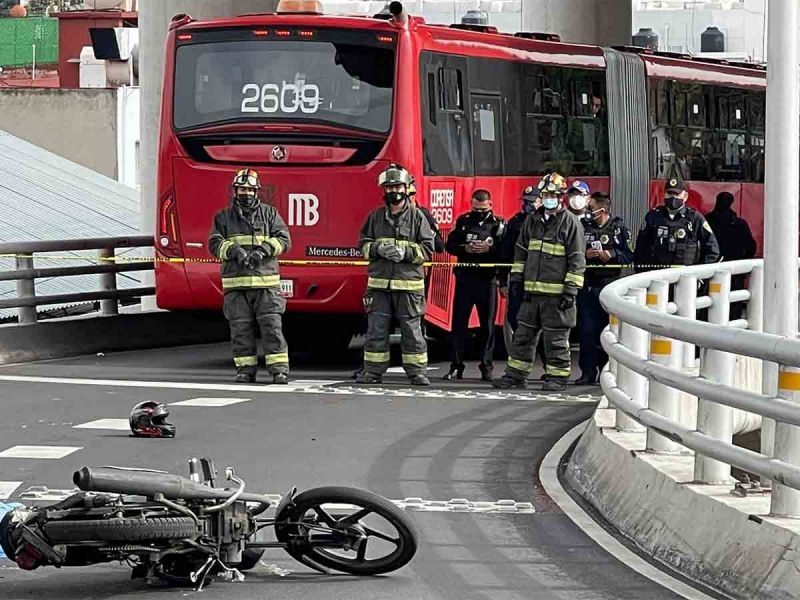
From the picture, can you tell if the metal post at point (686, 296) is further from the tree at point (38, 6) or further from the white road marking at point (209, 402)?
the tree at point (38, 6)

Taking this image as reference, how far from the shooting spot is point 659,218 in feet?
61.4

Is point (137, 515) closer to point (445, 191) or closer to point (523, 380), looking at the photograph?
point (523, 380)

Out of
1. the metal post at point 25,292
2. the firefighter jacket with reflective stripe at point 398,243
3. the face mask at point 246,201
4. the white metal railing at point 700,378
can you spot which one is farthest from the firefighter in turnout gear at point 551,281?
the metal post at point 25,292

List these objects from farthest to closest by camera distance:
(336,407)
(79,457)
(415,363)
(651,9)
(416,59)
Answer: (651,9)
(416,59)
(415,363)
(336,407)
(79,457)

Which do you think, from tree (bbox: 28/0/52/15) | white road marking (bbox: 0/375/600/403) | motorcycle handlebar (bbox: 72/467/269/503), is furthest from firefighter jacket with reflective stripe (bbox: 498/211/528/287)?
tree (bbox: 28/0/52/15)

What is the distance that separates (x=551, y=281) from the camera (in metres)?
16.3

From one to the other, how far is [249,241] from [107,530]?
9.33 m

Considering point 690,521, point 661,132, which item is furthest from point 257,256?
point 661,132

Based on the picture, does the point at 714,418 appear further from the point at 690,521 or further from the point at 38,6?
the point at 38,6

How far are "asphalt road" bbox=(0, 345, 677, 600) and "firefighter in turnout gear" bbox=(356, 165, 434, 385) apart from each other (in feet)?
1.09

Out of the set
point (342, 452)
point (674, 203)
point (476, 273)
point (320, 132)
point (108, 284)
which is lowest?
point (342, 452)

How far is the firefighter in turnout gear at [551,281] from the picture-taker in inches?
643

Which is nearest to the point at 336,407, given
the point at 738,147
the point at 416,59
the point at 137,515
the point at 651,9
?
the point at 416,59

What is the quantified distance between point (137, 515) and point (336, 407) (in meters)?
7.57
